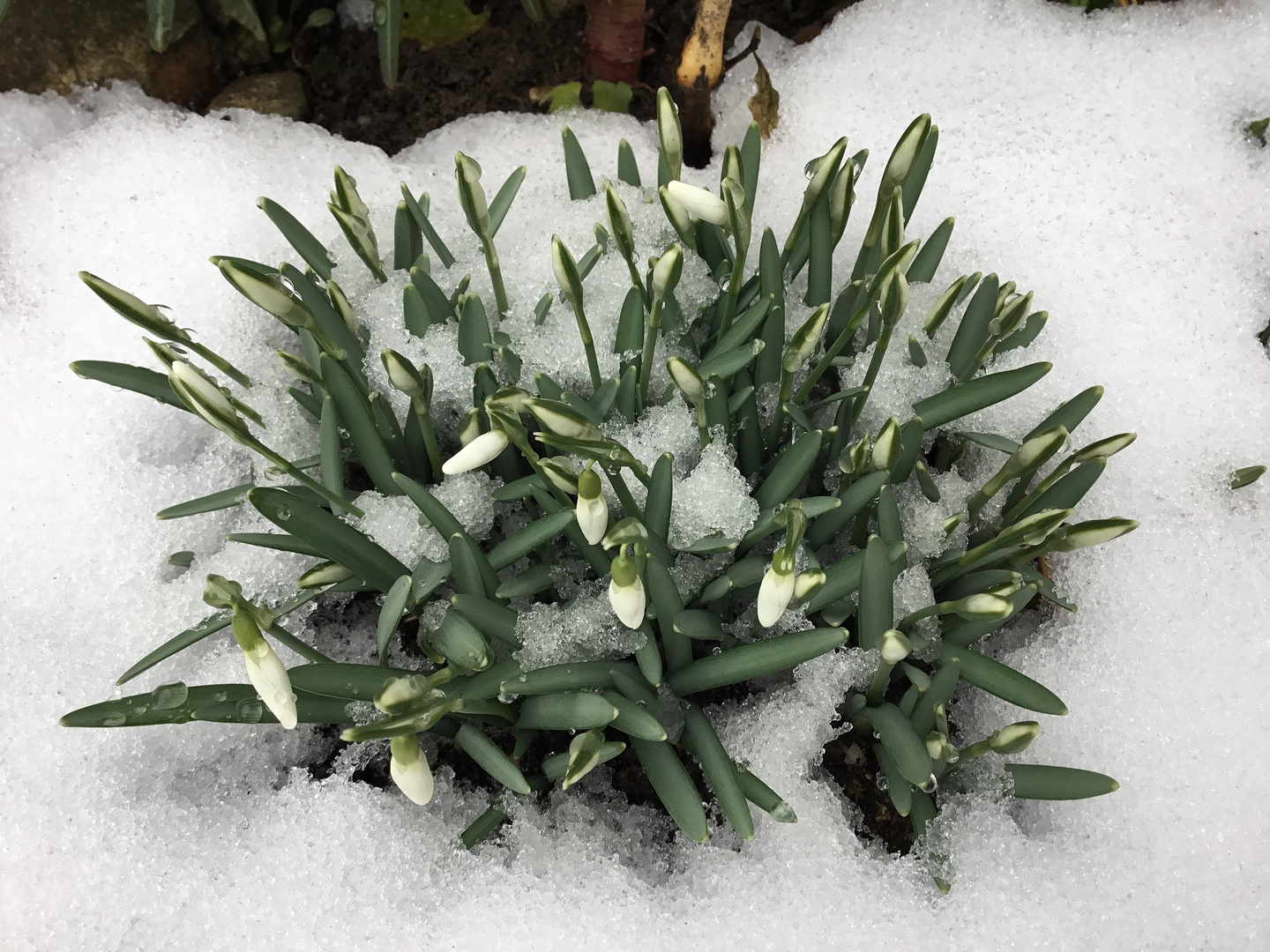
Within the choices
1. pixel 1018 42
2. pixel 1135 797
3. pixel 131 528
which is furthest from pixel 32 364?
pixel 1018 42

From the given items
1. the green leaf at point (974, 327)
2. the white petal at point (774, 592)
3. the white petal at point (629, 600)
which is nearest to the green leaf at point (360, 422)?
the white petal at point (629, 600)

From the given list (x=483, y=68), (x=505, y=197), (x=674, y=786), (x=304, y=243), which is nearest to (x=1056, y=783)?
(x=674, y=786)

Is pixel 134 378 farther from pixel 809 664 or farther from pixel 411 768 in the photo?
pixel 809 664

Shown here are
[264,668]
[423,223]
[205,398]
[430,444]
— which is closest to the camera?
[264,668]

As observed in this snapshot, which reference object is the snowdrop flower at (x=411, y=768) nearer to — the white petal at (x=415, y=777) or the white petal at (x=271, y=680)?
the white petal at (x=415, y=777)

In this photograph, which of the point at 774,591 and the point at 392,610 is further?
the point at 392,610

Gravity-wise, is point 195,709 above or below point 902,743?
below

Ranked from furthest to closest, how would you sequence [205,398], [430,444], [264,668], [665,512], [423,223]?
1. [423,223]
2. [430,444]
3. [665,512]
4. [205,398]
5. [264,668]
